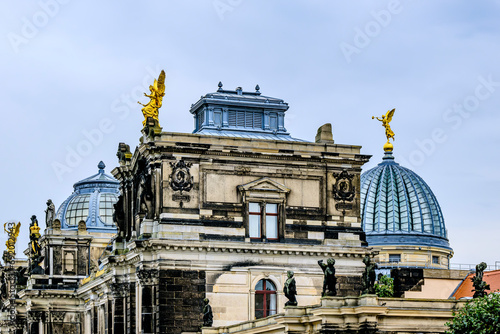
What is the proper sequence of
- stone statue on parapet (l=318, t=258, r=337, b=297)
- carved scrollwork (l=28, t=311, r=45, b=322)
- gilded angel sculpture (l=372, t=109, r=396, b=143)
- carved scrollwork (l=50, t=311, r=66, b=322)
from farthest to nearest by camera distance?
carved scrollwork (l=28, t=311, r=45, b=322), carved scrollwork (l=50, t=311, r=66, b=322), gilded angel sculpture (l=372, t=109, r=396, b=143), stone statue on parapet (l=318, t=258, r=337, b=297)

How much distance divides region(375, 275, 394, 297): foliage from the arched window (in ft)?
62.1

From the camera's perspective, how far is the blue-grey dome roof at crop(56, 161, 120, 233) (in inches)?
4545

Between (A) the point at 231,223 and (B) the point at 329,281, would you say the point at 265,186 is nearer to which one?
(A) the point at 231,223

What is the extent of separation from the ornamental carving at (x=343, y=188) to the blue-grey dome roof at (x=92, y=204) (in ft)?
138

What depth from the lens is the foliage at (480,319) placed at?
55.4m

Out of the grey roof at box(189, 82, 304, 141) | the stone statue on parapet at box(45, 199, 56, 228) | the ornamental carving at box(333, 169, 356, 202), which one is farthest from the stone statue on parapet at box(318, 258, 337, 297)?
the stone statue on parapet at box(45, 199, 56, 228)

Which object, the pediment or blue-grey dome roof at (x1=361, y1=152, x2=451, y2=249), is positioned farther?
blue-grey dome roof at (x1=361, y1=152, x2=451, y2=249)

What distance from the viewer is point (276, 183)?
7519 cm

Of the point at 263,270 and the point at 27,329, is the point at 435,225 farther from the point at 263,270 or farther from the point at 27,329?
the point at 263,270

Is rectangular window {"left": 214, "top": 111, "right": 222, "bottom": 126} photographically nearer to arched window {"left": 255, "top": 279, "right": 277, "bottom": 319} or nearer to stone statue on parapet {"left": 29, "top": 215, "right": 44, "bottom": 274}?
arched window {"left": 255, "top": 279, "right": 277, "bottom": 319}

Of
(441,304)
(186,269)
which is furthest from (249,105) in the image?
(441,304)

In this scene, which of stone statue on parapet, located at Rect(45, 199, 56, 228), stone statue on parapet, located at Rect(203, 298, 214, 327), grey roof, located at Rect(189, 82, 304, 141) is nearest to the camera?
stone statue on parapet, located at Rect(203, 298, 214, 327)

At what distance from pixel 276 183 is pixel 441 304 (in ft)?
61.6

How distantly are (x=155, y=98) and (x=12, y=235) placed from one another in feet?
182
